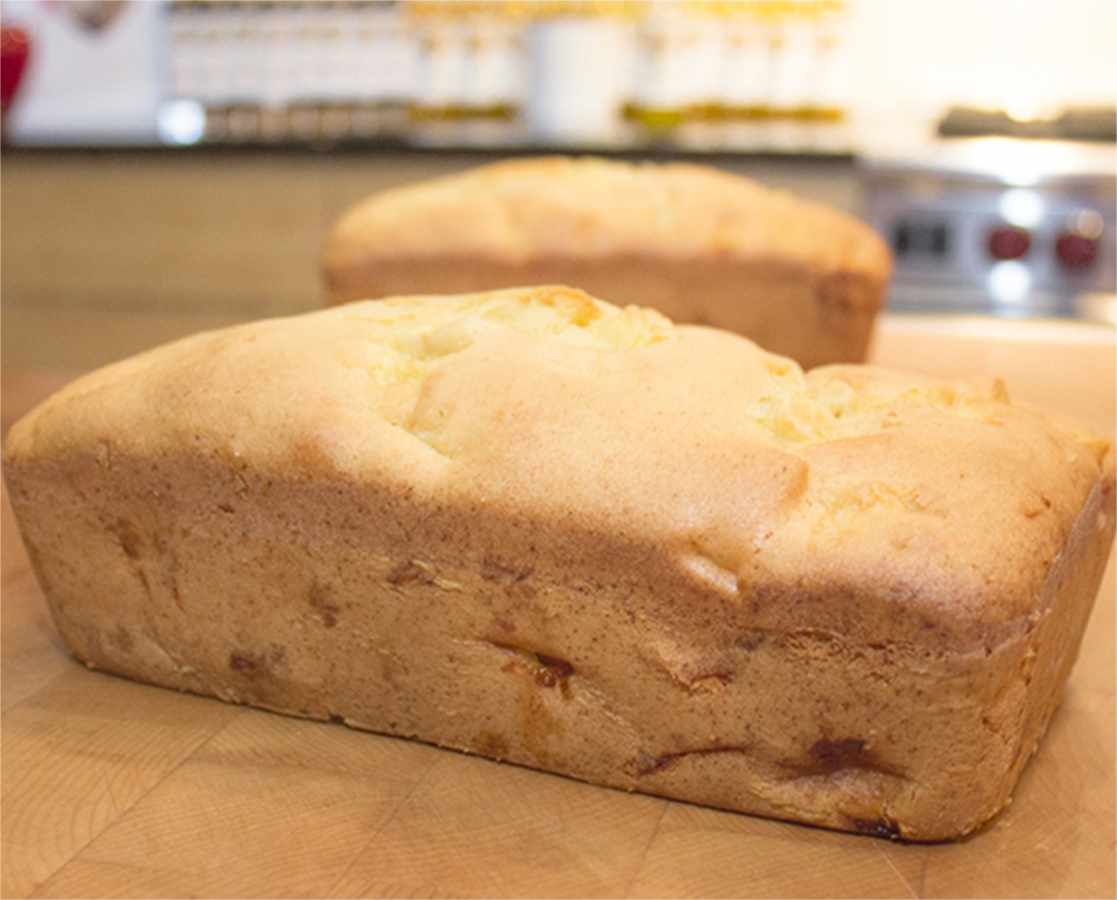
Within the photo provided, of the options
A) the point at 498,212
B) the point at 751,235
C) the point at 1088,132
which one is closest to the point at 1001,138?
the point at 1088,132

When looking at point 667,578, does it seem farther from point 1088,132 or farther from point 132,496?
point 1088,132

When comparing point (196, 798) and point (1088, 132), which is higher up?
point (1088, 132)

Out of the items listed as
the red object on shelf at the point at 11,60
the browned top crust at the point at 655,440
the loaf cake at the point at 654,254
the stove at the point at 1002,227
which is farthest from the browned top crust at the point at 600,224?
the red object on shelf at the point at 11,60

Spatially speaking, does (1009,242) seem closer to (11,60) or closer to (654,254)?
(654,254)

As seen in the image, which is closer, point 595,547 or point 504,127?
point 595,547

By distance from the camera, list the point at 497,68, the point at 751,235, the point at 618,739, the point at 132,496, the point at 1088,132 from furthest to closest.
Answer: the point at 497,68, the point at 1088,132, the point at 751,235, the point at 132,496, the point at 618,739

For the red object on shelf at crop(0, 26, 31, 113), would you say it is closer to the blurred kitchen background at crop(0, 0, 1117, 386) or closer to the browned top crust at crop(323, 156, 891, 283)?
the blurred kitchen background at crop(0, 0, 1117, 386)

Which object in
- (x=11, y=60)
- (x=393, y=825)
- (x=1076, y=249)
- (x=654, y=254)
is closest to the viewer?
(x=393, y=825)

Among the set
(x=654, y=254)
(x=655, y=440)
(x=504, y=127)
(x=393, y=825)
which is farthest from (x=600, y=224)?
(x=504, y=127)
